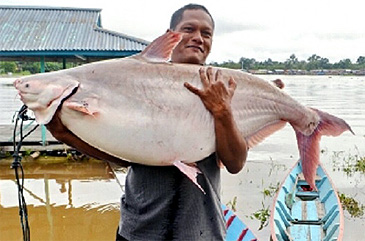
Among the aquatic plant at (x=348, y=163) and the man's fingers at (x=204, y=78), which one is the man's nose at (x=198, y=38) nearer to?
the man's fingers at (x=204, y=78)

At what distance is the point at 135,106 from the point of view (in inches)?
68.5

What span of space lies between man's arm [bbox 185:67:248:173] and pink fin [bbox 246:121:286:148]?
0.24 meters

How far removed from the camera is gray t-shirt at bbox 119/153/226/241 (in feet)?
6.31

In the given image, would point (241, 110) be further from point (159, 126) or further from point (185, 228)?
point (185, 228)

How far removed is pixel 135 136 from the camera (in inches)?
67.3

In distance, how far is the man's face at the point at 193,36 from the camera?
2.04 m

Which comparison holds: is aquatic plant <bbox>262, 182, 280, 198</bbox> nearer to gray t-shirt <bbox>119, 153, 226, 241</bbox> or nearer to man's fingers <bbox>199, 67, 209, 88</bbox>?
gray t-shirt <bbox>119, 153, 226, 241</bbox>

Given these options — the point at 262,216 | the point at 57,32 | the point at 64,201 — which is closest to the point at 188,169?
the point at 262,216

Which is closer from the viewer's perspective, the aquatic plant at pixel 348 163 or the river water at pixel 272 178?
the river water at pixel 272 178

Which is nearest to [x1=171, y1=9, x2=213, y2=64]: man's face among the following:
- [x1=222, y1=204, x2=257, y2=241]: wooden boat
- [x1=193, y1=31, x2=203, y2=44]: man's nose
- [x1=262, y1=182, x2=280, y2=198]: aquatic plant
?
[x1=193, y1=31, x2=203, y2=44]: man's nose

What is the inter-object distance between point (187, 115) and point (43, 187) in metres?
7.65

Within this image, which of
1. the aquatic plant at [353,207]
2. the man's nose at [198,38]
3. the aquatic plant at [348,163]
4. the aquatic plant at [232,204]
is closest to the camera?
the man's nose at [198,38]

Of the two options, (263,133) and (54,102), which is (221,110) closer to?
(263,133)

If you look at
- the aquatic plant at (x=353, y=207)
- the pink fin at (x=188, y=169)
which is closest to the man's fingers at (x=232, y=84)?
the pink fin at (x=188, y=169)
